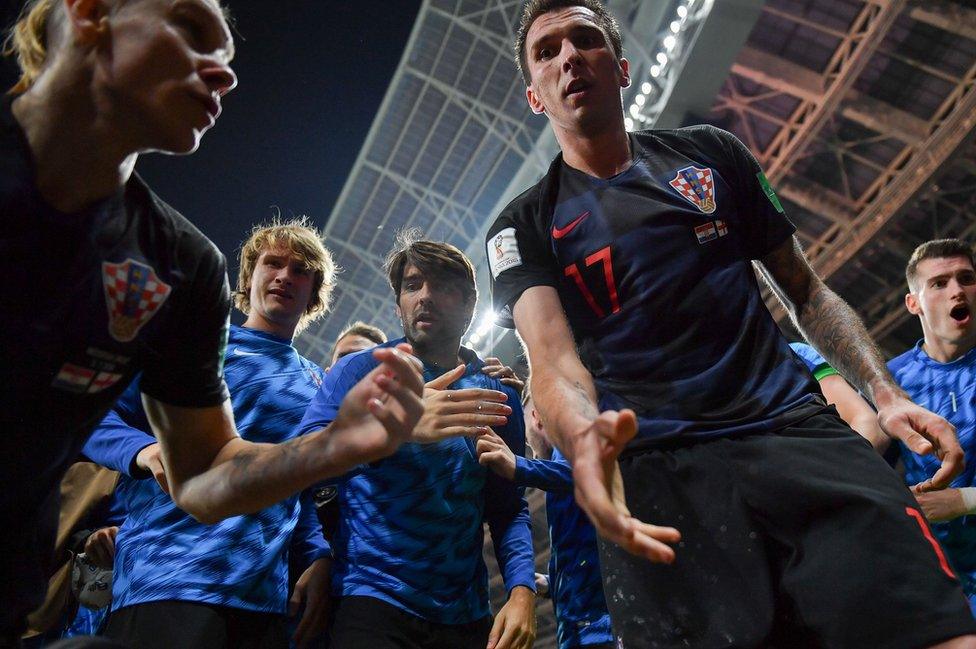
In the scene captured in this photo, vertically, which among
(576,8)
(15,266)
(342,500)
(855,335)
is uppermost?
(576,8)

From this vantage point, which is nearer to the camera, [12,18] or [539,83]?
[12,18]

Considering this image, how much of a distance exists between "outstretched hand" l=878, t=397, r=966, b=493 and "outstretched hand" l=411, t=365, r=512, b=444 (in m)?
1.00

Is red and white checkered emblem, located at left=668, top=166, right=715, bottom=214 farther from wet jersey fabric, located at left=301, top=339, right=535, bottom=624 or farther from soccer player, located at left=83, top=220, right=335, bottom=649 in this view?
soccer player, located at left=83, top=220, right=335, bottom=649

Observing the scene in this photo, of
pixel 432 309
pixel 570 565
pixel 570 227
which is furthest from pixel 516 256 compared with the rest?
pixel 570 565

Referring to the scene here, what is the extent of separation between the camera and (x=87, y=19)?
Result: 188cm

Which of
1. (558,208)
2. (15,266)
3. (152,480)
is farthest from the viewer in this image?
(152,480)

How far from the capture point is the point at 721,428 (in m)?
1.93

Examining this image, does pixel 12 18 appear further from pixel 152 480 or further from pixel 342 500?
pixel 342 500

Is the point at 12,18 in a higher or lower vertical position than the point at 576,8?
lower

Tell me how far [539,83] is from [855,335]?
1.30m

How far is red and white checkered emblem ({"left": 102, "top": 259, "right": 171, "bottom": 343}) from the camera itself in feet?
5.70

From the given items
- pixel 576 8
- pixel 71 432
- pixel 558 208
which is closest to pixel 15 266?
pixel 71 432

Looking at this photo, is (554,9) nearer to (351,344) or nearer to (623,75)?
(623,75)

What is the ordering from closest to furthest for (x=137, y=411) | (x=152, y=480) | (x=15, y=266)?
(x=15, y=266) < (x=152, y=480) < (x=137, y=411)
